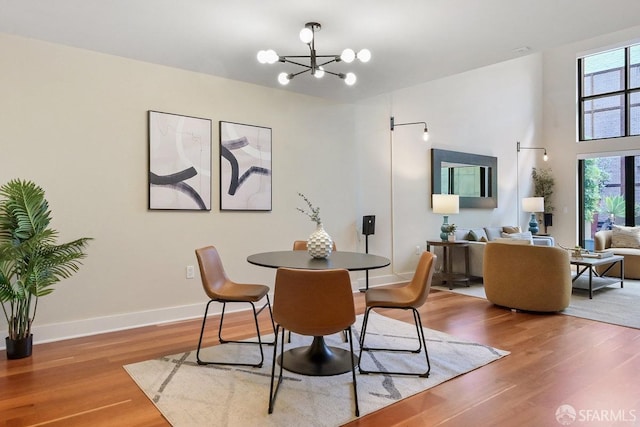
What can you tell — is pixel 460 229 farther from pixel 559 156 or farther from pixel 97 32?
pixel 97 32

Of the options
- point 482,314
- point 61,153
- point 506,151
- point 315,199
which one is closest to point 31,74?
point 61,153

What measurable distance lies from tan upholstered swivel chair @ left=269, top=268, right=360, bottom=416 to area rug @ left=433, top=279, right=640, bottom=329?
3.11m

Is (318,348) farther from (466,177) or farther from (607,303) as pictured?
(466,177)

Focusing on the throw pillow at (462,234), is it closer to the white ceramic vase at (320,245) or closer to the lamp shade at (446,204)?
the lamp shade at (446,204)

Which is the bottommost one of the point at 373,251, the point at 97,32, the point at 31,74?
the point at 373,251

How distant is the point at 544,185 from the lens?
8414mm

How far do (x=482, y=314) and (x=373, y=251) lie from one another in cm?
180

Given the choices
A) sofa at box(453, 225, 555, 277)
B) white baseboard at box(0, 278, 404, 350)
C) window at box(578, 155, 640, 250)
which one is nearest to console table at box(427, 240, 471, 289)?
sofa at box(453, 225, 555, 277)

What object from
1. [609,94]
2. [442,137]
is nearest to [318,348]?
[442,137]

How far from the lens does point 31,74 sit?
10.6 ft

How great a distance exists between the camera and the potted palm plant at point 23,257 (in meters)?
2.84

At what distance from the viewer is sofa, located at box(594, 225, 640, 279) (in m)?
6.08

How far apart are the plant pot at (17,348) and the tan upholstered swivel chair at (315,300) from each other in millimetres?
2038

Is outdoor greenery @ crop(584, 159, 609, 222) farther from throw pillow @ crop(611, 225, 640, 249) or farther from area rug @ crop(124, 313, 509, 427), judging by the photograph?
area rug @ crop(124, 313, 509, 427)
